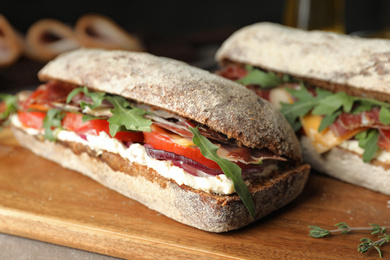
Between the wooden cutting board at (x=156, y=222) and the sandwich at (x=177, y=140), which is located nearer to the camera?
the wooden cutting board at (x=156, y=222)

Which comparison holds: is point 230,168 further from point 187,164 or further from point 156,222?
point 156,222

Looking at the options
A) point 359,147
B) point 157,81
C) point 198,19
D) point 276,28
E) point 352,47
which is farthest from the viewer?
point 198,19

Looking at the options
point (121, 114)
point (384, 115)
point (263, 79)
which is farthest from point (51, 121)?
point (384, 115)

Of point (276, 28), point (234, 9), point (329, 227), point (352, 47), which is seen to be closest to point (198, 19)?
point (234, 9)

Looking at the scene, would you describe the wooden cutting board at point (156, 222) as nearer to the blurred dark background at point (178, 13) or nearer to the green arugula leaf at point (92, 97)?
the green arugula leaf at point (92, 97)

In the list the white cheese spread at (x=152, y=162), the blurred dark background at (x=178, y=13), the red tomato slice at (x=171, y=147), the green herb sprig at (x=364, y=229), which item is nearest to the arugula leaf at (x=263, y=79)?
the white cheese spread at (x=152, y=162)

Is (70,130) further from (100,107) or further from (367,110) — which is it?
(367,110)

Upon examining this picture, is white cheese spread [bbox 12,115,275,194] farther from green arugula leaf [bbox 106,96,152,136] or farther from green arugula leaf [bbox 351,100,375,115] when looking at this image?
green arugula leaf [bbox 351,100,375,115]
